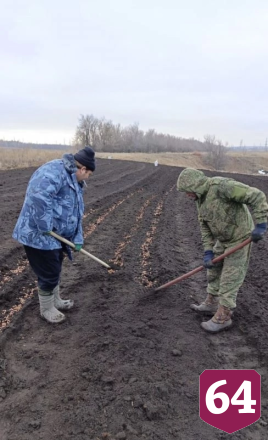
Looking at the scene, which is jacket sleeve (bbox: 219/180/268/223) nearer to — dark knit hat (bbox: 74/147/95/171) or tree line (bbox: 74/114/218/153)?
dark knit hat (bbox: 74/147/95/171)

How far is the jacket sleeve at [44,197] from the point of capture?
11.3ft

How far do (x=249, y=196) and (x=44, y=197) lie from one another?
192cm

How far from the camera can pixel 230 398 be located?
116 inches

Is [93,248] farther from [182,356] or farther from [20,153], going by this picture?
[20,153]

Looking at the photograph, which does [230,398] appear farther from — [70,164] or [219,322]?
[70,164]

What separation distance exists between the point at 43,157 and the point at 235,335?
90.1ft

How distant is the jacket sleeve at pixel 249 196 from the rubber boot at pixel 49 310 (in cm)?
215

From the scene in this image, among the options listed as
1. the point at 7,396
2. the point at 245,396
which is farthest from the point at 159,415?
the point at 7,396

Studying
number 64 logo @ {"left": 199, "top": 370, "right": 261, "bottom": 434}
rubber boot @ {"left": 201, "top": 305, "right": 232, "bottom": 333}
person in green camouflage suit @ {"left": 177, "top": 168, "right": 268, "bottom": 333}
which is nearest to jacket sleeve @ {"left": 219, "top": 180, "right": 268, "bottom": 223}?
person in green camouflage suit @ {"left": 177, "top": 168, "right": 268, "bottom": 333}

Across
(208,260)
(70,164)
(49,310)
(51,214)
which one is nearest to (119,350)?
(49,310)

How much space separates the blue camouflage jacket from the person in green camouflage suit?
43.5 inches

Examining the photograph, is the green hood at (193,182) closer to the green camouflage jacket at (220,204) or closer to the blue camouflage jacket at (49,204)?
the green camouflage jacket at (220,204)

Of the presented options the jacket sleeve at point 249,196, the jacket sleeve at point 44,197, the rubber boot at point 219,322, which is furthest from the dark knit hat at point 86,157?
the rubber boot at point 219,322

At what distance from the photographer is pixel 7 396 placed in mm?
2908
